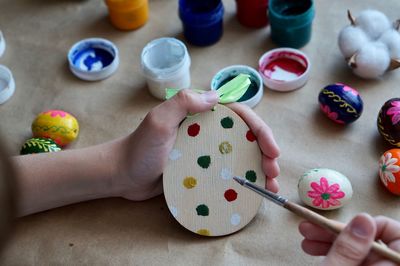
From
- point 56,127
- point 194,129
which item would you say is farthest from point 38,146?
point 194,129

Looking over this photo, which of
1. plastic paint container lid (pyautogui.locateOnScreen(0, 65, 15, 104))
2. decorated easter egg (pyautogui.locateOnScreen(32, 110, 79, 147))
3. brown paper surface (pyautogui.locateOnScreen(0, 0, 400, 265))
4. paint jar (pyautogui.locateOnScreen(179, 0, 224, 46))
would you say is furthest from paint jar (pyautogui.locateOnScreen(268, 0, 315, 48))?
plastic paint container lid (pyautogui.locateOnScreen(0, 65, 15, 104))

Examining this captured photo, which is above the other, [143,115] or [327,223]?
[327,223]

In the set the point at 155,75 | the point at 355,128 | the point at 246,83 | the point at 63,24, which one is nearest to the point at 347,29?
the point at 355,128

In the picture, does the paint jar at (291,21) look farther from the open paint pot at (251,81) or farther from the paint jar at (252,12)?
the open paint pot at (251,81)

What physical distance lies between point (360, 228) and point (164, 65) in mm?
765

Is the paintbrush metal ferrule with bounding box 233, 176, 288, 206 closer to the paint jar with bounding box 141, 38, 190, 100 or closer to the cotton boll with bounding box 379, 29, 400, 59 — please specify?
the paint jar with bounding box 141, 38, 190, 100

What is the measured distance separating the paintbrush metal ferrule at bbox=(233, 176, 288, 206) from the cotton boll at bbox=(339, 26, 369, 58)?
0.51 m

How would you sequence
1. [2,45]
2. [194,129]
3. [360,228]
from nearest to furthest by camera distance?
[360,228], [194,129], [2,45]

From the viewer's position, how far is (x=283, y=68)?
1.43 m

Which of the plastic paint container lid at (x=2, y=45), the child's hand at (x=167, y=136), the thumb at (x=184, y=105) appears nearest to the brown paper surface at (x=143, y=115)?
the plastic paint container lid at (x=2, y=45)

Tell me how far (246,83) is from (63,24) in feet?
2.37

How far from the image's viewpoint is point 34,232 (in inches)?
45.9

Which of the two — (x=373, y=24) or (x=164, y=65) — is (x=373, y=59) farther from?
(x=164, y=65)

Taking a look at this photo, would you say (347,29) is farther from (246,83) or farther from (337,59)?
(246,83)
